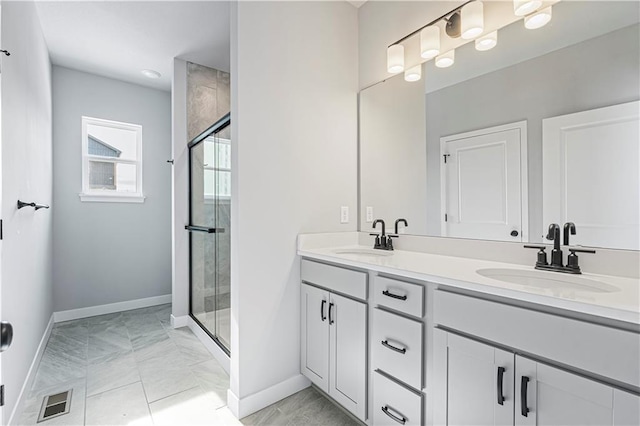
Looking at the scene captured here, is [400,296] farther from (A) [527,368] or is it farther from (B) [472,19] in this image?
(B) [472,19]

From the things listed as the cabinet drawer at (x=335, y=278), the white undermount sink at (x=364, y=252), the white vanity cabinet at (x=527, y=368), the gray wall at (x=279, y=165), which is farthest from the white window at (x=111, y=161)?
the white vanity cabinet at (x=527, y=368)

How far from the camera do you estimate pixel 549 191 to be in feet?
4.56

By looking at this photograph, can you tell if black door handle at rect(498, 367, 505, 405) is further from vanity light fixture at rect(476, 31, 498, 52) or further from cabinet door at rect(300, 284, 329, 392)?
vanity light fixture at rect(476, 31, 498, 52)

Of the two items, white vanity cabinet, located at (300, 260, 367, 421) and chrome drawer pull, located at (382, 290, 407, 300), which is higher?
chrome drawer pull, located at (382, 290, 407, 300)

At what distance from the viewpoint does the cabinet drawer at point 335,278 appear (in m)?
1.56

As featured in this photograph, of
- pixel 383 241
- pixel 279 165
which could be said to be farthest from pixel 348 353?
pixel 279 165

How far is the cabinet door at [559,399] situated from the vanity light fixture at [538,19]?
1459 mm

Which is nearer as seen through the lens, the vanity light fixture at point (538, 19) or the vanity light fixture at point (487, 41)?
the vanity light fixture at point (538, 19)

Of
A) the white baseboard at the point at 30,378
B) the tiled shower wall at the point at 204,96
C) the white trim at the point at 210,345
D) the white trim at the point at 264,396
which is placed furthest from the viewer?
the tiled shower wall at the point at 204,96

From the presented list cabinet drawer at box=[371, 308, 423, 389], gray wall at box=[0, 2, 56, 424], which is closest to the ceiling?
gray wall at box=[0, 2, 56, 424]

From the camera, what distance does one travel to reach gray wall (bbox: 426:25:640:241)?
4.00 feet

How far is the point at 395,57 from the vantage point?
6.48ft

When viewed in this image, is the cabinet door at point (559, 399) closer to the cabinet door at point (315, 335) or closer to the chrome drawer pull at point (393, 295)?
the chrome drawer pull at point (393, 295)

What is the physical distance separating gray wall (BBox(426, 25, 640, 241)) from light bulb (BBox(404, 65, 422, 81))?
6.3 inches
